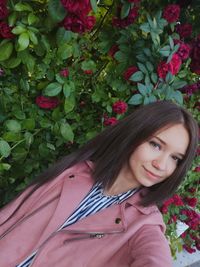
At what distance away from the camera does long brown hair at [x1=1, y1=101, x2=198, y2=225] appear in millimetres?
1456

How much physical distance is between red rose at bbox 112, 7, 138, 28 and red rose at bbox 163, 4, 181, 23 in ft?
0.42

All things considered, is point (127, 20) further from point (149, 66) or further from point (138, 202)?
point (138, 202)

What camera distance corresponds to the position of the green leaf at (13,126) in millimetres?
1855

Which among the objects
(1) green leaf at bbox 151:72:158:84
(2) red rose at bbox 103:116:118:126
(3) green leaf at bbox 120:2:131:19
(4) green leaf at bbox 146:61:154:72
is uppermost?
(3) green leaf at bbox 120:2:131:19

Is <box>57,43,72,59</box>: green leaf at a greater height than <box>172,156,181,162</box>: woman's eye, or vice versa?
<box>57,43,72,59</box>: green leaf

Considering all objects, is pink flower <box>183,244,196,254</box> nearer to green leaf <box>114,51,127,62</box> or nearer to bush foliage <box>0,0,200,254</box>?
bush foliage <box>0,0,200,254</box>

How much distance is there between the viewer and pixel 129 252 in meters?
1.37

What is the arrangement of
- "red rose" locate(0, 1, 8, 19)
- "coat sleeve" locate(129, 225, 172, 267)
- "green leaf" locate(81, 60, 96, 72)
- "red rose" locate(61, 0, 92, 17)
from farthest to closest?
1. "green leaf" locate(81, 60, 96, 72)
2. "red rose" locate(0, 1, 8, 19)
3. "red rose" locate(61, 0, 92, 17)
4. "coat sleeve" locate(129, 225, 172, 267)

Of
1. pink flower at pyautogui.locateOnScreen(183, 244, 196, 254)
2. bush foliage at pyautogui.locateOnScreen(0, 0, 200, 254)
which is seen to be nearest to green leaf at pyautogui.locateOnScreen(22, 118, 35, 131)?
bush foliage at pyautogui.locateOnScreen(0, 0, 200, 254)

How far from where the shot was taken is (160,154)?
1.41 metres

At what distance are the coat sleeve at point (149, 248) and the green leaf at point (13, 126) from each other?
77cm

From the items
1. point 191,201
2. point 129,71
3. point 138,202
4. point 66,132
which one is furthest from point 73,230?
point 191,201

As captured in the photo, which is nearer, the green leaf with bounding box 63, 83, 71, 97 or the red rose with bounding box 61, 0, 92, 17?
the red rose with bounding box 61, 0, 92, 17

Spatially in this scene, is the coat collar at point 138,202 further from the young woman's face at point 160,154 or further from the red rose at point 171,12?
the red rose at point 171,12
